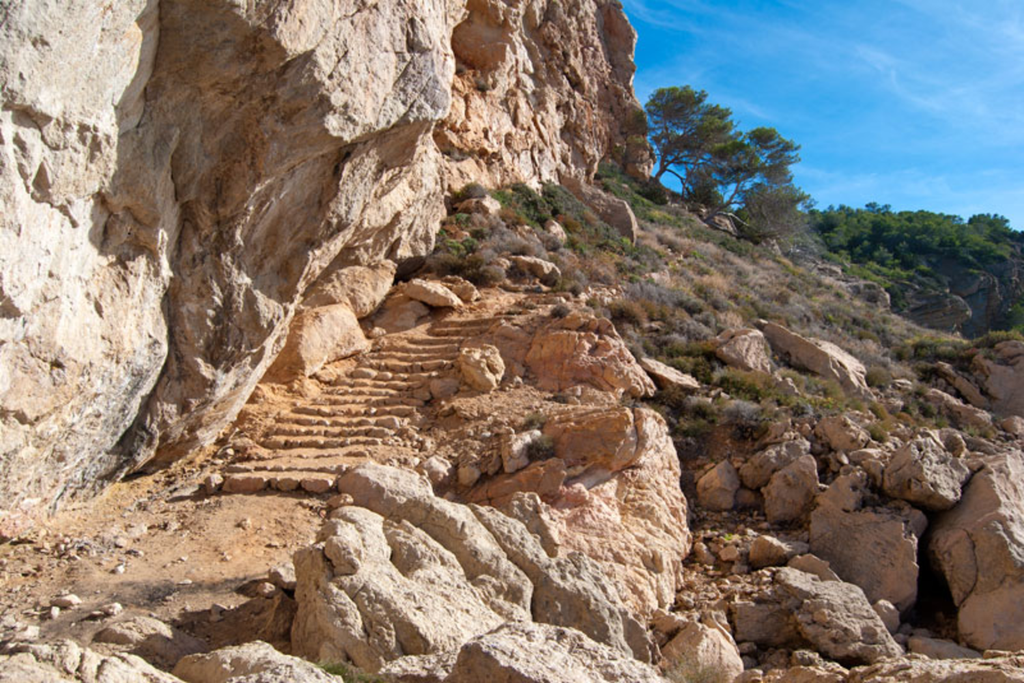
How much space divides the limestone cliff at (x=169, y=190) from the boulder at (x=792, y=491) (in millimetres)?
5764

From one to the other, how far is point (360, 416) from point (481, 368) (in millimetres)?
1685

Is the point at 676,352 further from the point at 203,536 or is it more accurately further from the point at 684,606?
the point at 203,536

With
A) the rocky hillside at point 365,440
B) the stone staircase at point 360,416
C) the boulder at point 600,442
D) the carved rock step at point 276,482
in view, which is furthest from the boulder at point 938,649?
the carved rock step at point 276,482

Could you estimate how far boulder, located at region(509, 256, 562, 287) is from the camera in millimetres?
12359

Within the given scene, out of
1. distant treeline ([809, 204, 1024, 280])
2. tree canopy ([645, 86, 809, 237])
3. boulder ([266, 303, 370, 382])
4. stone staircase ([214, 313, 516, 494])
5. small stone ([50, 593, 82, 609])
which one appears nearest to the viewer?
small stone ([50, 593, 82, 609])

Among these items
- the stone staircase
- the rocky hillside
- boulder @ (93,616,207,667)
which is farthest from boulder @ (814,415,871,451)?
boulder @ (93,616,207,667)

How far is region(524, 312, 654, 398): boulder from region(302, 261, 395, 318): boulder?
264cm

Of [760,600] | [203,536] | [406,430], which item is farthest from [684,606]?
[203,536]

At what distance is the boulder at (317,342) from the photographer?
864cm

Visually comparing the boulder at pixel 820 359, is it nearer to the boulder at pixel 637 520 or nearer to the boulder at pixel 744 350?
the boulder at pixel 744 350

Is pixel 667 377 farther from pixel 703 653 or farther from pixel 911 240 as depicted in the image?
pixel 911 240

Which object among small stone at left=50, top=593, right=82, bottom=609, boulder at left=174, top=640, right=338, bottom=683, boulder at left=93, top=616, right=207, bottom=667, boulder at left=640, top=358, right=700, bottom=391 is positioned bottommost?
small stone at left=50, top=593, right=82, bottom=609

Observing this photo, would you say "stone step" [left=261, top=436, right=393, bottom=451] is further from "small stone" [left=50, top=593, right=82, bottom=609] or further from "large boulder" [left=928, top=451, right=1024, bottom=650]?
"large boulder" [left=928, top=451, right=1024, bottom=650]

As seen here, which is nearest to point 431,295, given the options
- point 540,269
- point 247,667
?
point 540,269
